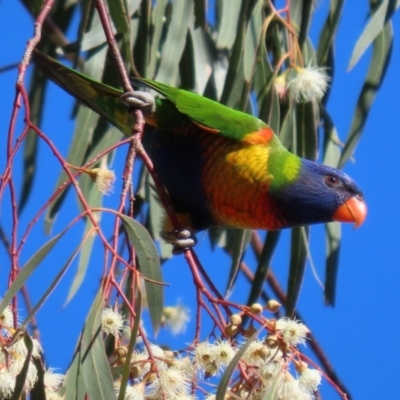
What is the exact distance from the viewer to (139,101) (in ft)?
5.34

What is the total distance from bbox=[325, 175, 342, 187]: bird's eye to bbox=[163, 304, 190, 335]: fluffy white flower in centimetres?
44

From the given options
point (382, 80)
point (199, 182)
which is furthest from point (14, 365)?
point (382, 80)

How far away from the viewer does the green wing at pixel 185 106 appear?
5.94 ft

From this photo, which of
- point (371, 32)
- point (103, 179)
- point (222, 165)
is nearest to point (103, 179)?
point (103, 179)

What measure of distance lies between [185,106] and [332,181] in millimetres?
356

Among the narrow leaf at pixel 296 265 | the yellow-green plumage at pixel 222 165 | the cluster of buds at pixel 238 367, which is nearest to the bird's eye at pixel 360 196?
the yellow-green plumage at pixel 222 165

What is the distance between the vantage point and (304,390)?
1207mm

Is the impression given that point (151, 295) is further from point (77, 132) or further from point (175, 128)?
point (77, 132)

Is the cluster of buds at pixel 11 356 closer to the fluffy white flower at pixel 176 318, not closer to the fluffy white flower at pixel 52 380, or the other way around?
the fluffy white flower at pixel 52 380

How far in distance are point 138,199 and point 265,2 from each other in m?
0.61

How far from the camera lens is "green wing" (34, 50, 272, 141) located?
181 cm

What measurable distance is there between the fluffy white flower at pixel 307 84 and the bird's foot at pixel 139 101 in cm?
35

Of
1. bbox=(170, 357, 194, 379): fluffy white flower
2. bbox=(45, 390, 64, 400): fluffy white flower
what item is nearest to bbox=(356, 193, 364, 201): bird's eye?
bbox=(170, 357, 194, 379): fluffy white flower

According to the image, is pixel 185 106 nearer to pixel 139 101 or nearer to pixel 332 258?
pixel 139 101
